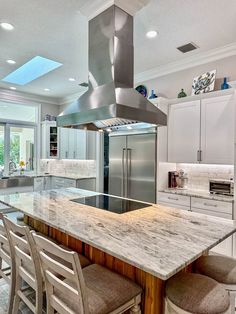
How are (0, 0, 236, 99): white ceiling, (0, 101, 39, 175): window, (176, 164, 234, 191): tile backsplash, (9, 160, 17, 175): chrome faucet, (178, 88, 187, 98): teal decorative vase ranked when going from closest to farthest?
(0, 0, 236, 99): white ceiling, (176, 164, 234, 191): tile backsplash, (178, 88, 187, 98): teal decorative vase, (0, 101, 39, 175): window, (9, 160, 17, 175): chrome faucet

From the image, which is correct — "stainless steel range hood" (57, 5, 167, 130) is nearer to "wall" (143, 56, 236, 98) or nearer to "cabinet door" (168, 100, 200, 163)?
"cabinet door" (168, 100, 200, 163)

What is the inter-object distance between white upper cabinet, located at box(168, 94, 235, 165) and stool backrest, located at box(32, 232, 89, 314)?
256cm

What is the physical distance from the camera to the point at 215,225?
6.00 feet

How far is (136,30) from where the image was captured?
2.85 meters

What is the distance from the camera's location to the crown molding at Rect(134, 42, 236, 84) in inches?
129

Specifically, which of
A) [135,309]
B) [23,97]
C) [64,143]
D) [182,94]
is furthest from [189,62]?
[23,97]

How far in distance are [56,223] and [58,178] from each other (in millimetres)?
4007

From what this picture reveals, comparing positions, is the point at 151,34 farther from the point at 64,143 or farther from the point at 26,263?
the point at 64,143

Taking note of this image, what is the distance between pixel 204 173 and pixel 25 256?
2943 millimetres

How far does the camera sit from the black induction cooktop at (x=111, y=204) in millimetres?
2312

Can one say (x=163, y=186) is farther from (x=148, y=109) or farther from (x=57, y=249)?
(x=57, y=249)

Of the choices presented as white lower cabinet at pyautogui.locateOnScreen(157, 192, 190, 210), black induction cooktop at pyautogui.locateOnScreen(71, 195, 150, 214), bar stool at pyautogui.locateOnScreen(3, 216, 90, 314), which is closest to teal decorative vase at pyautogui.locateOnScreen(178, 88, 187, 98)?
white lower cabinet at pyautogui.locateOnScreen(157, 192, 190, 210)

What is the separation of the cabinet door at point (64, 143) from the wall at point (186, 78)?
102 inches

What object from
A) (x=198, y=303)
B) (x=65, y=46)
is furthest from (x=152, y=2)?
(x=198, y=303)
